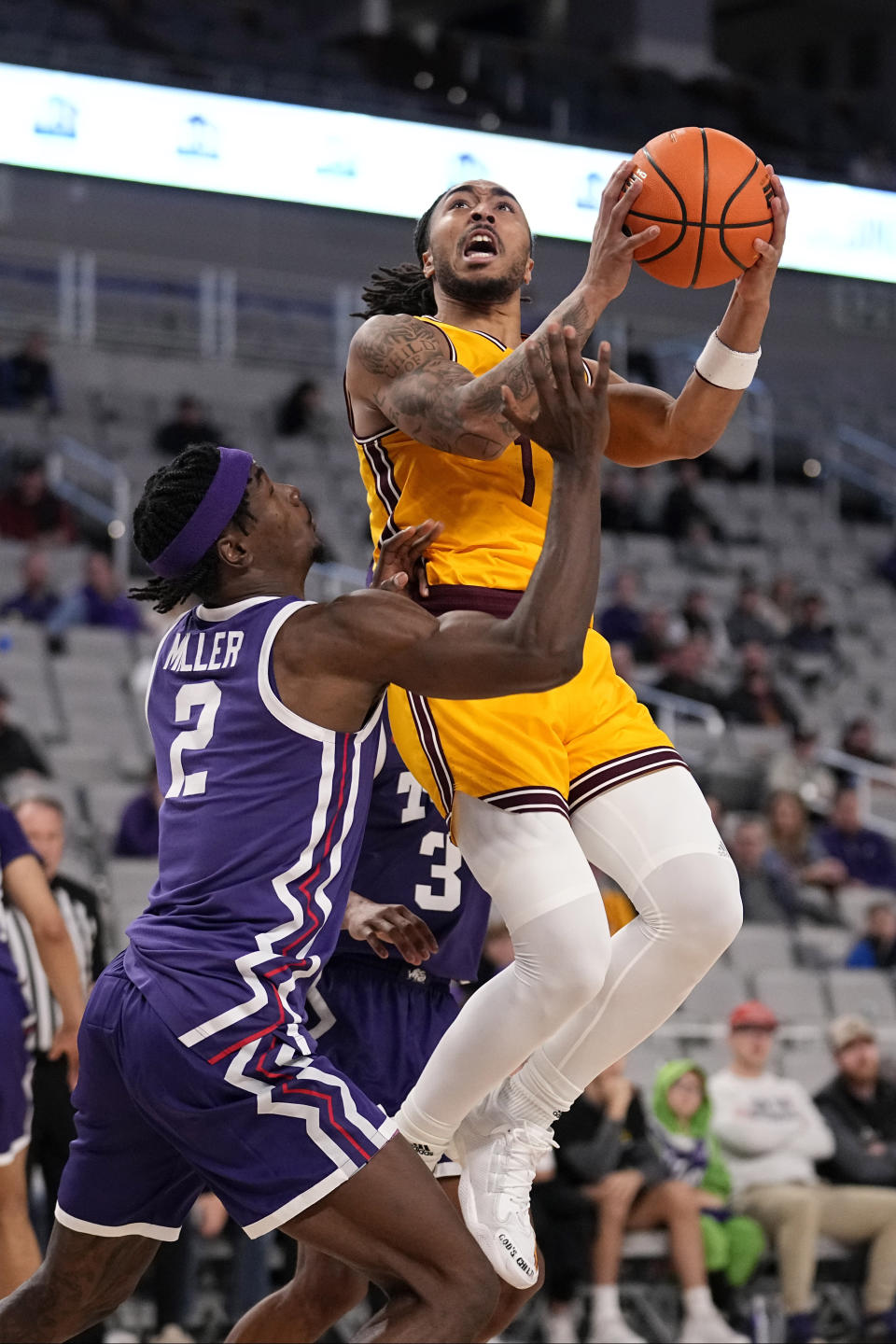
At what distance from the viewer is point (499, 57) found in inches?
779

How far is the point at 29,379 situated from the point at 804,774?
7467 mm

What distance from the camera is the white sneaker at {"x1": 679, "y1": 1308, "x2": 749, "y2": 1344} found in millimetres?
8336

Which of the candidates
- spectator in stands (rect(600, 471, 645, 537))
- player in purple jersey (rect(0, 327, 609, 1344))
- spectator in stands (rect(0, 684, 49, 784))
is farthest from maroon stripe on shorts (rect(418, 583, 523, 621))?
spectator in stands (rect(600, 471, 645, 537))

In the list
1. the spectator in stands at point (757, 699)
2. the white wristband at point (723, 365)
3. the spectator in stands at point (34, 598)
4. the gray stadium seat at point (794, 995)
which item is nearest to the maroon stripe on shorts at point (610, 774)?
the white wristband at point (723, 365)

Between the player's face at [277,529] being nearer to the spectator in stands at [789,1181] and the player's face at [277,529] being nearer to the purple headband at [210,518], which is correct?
the purple headband at [210,518]

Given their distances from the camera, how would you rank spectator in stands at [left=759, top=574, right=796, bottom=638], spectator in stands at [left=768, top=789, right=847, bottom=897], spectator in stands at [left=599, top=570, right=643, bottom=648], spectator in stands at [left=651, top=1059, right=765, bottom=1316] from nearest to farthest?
spectator in stands at [left=651, top=1059, right=765, bottom=1316], spectator in stands at [left=768, top=789, right=847, bottom=897], spectator in stands at [left=599, top=570, right=643, bottom=648], spectator in stands at [left=759, top=574, right=796, bottom=638]

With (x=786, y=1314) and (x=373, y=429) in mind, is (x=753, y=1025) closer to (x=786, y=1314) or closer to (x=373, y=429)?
(x=786, y=1314)

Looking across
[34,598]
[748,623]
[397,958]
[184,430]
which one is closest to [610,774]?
[397,958]

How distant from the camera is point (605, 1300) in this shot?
8.12m

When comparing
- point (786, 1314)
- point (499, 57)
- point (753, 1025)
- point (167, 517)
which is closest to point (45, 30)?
point (499, 57)

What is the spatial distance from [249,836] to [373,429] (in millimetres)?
1149

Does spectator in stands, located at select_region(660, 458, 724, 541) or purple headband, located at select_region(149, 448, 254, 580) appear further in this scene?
spectator in stands, located at select_region(660, 458, 724, 541)

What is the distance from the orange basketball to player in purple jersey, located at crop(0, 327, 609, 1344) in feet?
1.88

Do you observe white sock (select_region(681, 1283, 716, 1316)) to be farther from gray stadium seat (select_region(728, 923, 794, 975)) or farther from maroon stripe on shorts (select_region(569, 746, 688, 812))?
maroon stripe on shorts (select_region(569, 746, 688, 812))
